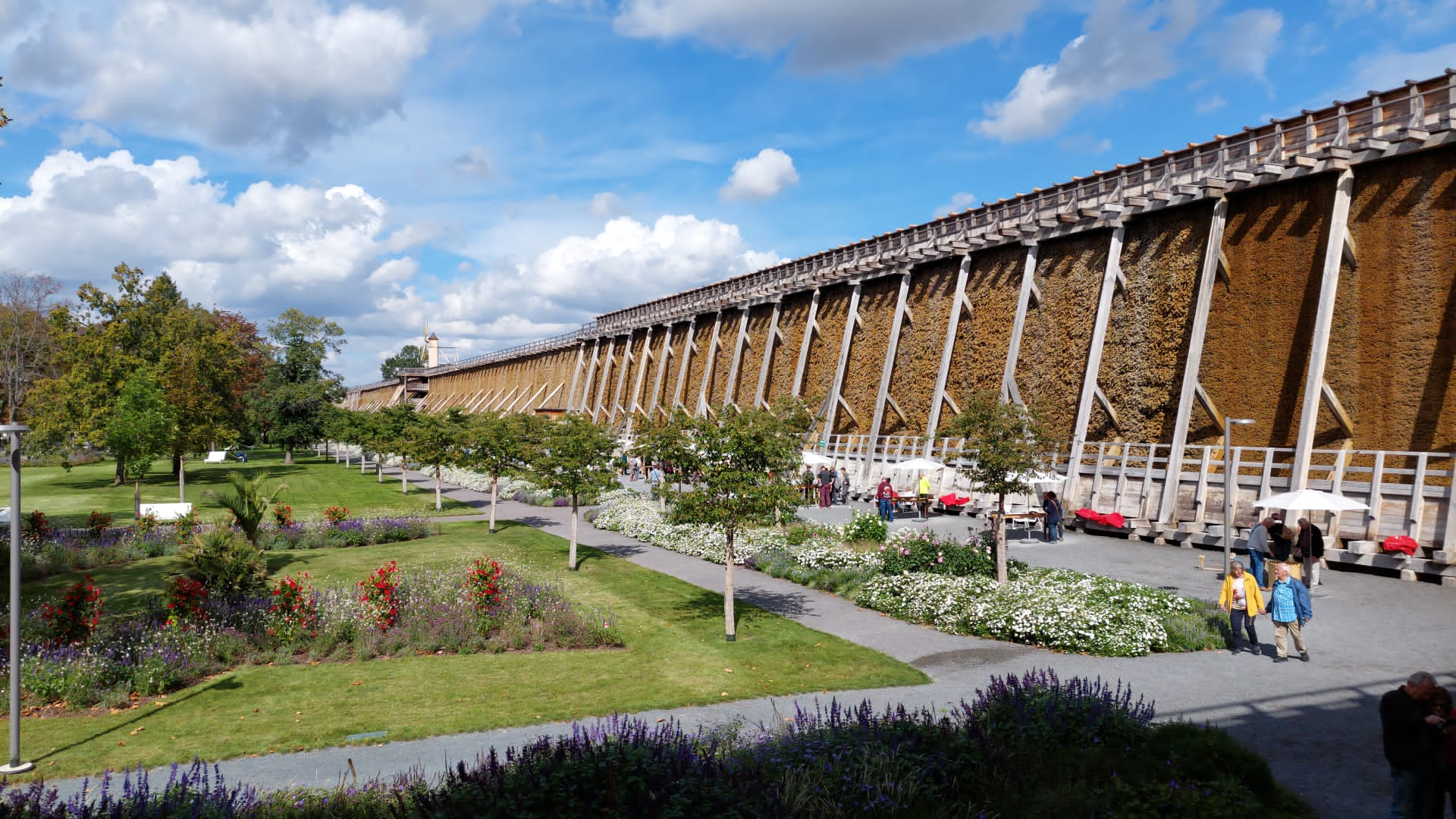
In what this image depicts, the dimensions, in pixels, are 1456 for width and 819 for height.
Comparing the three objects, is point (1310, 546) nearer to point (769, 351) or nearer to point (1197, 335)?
point (1197, 335)

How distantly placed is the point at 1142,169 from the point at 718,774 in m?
25.7

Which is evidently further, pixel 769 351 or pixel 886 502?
pixel 769 351


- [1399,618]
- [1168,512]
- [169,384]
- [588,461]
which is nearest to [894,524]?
[1168,512]

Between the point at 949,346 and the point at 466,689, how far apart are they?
24.6 m

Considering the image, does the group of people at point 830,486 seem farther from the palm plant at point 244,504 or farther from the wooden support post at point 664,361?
the wooden support post at point 664,361

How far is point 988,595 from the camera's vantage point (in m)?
15.3

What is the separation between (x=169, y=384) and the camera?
135ft

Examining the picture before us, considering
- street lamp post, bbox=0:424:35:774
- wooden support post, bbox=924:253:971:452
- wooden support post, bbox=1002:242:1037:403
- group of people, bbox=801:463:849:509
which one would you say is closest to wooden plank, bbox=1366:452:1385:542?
wooden support post, bbox=1002:242:1037:403

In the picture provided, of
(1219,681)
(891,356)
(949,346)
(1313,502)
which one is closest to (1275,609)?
(1219,681)

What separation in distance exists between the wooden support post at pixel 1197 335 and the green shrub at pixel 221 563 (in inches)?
854

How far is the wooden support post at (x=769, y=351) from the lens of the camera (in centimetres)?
Result: 4456

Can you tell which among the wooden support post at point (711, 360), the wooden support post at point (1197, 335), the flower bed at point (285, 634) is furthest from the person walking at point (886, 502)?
the wooden support post at point (711, 360)

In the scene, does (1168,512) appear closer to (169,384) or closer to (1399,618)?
(1399,618)

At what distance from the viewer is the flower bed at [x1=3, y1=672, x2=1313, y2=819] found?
6336 mm
